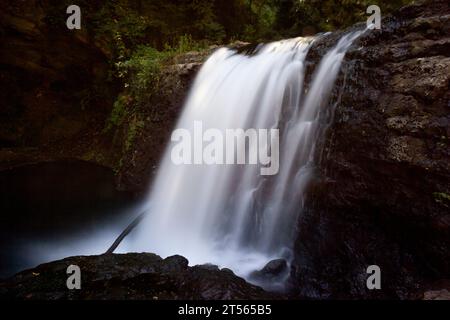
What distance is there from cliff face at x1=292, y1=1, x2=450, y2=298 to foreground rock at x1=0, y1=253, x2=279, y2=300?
115 centimetres

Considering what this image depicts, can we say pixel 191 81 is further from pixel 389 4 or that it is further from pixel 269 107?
pixel 389 4

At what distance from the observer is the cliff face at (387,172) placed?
A: 3.23m

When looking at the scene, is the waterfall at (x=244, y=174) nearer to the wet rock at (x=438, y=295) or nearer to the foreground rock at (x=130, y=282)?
the foreground rock at (x=130, y=282)

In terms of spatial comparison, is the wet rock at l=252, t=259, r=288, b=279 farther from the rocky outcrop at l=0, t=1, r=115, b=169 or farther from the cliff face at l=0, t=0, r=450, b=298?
the rocky outcrop at l=0, t=1, r=115, b=169

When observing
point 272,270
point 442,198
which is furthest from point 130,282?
point 442,198

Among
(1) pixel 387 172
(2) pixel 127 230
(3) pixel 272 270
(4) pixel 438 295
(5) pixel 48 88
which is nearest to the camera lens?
(4) pixel 438 295

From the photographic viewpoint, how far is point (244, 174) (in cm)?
541

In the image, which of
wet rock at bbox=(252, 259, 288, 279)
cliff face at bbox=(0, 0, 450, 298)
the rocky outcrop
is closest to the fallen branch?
wet rock at bbox=(252, 259, 288, 279)

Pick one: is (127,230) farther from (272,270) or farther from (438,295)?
(438,295)

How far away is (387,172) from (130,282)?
294 cm

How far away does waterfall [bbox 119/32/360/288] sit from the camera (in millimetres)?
4492

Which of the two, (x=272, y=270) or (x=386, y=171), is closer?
(x=386, y=171)

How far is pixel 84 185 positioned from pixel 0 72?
4115 mm

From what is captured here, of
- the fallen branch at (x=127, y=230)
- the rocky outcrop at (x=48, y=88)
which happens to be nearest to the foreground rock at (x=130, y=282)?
the fallen branch at (x=127, y=230)
